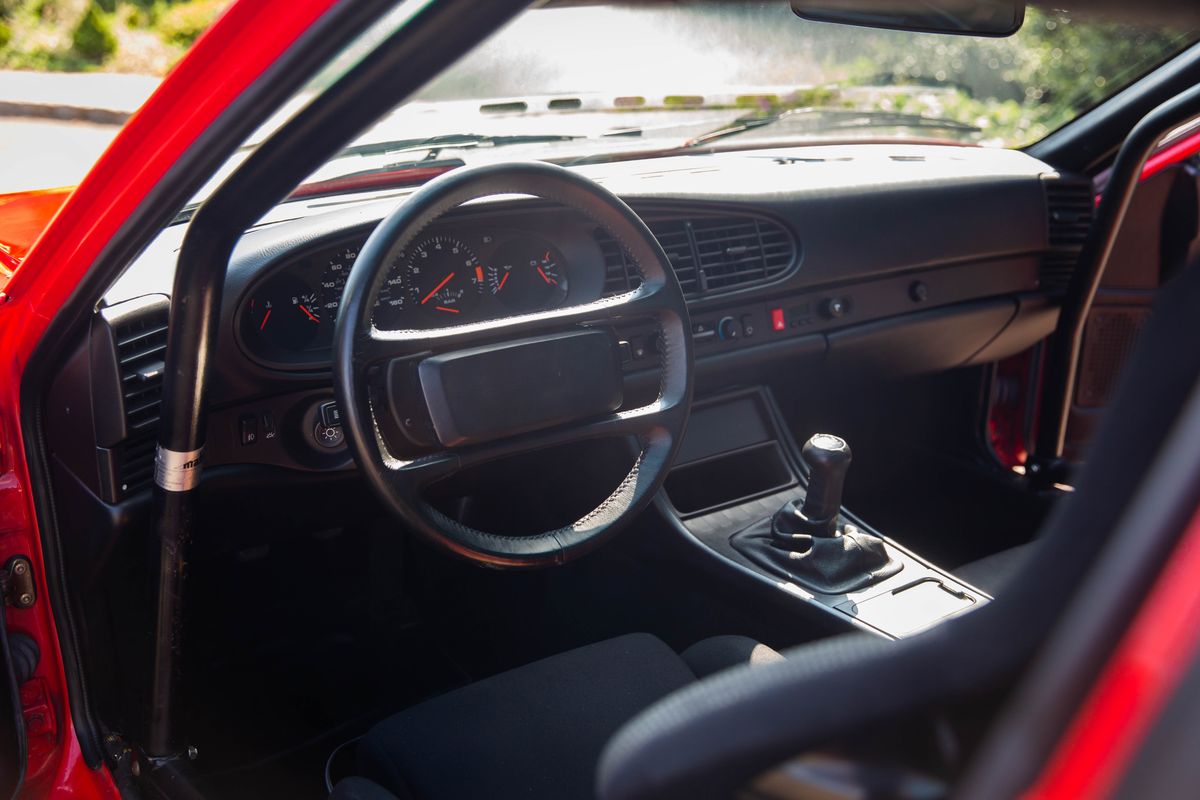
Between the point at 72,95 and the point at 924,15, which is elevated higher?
the point at 924,15

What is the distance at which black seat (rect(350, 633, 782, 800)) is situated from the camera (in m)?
1.68

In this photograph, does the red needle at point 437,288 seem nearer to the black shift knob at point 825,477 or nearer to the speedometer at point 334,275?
the speedometer at point 334,275

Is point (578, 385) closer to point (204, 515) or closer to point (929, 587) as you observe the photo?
point (204, 515)

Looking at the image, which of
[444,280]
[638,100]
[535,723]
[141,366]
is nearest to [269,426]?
[141,366]

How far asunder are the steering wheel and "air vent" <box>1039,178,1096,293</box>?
1.77 meters

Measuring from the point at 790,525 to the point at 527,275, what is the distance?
2.62 feet

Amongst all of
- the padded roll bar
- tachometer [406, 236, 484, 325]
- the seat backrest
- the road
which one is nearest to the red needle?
tachometer [406, 236, 484, 325]

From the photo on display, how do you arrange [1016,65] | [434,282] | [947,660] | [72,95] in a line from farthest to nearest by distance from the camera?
[72,95] → [1016,65] → [434,282] → [947,660]

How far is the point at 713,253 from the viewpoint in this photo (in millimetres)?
2576

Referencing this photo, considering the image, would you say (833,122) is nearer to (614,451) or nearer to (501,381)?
(614,451)

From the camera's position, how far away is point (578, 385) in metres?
1.85

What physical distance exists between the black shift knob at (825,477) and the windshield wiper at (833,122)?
3.06 ft

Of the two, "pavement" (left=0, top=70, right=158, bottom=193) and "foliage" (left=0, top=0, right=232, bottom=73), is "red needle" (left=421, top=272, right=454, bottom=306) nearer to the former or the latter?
"pavement" (left=0, top=70, right=158, bottom=193)

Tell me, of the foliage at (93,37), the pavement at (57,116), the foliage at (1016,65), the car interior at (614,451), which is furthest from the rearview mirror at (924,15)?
the foliage at (93,37)
